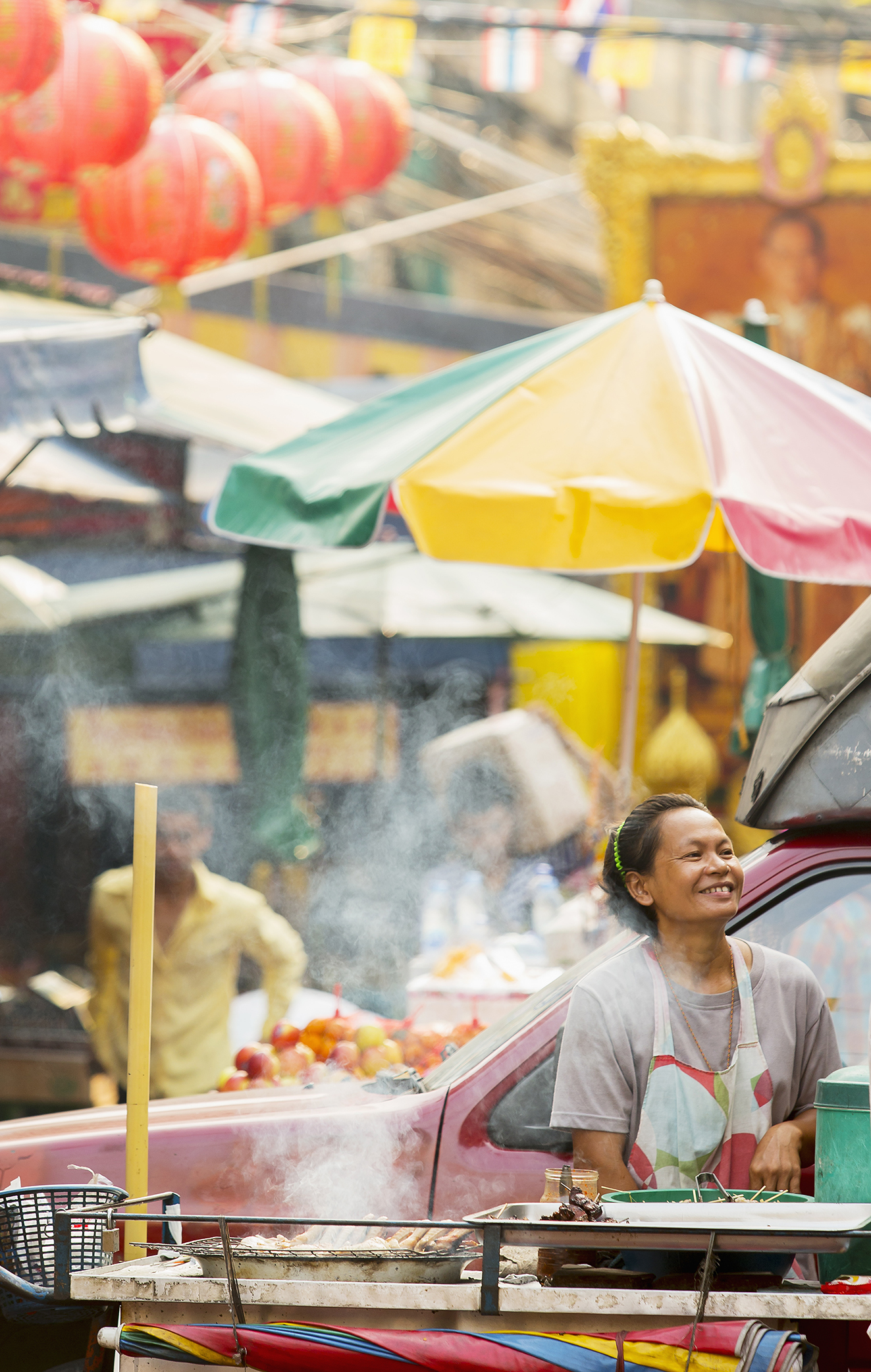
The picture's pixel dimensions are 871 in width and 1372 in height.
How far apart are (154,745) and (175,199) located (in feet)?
9.27

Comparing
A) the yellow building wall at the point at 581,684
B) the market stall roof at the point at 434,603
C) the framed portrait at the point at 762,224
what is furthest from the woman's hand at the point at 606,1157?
the framed portrait at the point at 762,224

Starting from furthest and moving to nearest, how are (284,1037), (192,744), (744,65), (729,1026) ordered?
1. (744,65)
2. (192,744)
3. (284,1037)
4. (729,1026)

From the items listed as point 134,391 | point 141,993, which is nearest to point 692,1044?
point 141,993

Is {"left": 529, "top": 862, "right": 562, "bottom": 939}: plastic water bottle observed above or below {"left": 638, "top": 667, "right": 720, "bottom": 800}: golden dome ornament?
below

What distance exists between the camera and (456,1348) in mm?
2168

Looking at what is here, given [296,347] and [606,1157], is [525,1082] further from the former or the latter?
[296,347]

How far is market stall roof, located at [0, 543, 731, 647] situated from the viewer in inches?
305

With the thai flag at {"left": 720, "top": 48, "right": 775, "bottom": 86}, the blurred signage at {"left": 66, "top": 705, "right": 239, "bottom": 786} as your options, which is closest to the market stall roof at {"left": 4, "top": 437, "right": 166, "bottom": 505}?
the blurred signage at {"left": 66, "top": 705, "right": 239, "bottom": 786}

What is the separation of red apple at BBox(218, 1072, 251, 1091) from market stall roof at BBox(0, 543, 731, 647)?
3.59 metres

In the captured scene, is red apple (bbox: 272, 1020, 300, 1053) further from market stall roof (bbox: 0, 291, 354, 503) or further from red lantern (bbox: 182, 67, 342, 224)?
red lantern (bbox: 182, 67, 342, 224)

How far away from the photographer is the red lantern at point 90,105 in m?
7.13

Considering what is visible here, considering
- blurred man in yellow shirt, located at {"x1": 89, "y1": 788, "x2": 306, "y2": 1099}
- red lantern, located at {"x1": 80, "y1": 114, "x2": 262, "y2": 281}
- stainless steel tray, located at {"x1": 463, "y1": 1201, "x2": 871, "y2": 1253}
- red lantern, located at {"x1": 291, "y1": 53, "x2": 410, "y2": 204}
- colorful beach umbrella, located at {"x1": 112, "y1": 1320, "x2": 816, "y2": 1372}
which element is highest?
red lantern, located at {"x1": 291, "y1": 53, "x2": 410, "y2": 204}

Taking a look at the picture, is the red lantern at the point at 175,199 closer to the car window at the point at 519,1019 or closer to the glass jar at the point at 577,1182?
the car window at the point at 519,1019

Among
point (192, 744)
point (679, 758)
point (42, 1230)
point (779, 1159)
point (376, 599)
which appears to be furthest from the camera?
point (679, 758)
